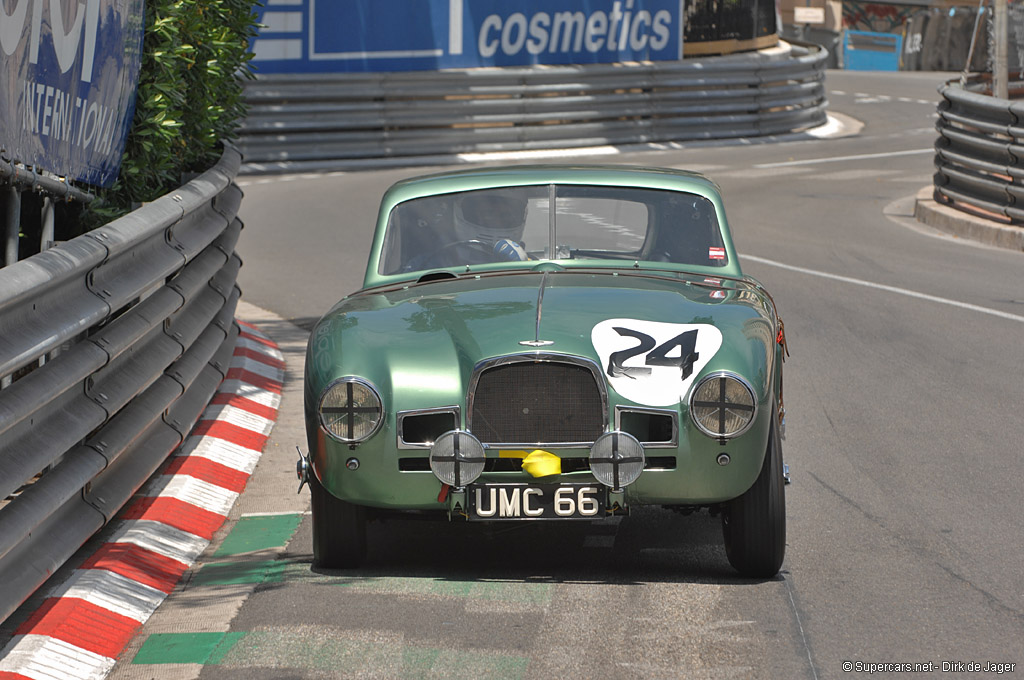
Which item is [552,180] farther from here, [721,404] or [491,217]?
[721,404]

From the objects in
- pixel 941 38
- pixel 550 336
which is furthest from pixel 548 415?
pixel 941 38

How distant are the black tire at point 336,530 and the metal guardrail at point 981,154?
12.6 metres

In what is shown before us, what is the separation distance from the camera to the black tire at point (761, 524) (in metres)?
5.55

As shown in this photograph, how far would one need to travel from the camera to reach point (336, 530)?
18.9 ft

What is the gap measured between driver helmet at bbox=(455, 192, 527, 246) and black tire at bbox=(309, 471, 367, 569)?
1633 mm

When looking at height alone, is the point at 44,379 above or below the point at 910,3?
below

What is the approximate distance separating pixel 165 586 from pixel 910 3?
6585cm

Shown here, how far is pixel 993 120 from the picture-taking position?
57.7ft

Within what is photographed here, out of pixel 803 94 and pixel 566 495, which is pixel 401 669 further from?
pixel 803 94

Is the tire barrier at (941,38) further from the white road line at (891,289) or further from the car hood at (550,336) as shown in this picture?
the car hood at (550,336)

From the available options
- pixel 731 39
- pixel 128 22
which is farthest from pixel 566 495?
pixel 731 39

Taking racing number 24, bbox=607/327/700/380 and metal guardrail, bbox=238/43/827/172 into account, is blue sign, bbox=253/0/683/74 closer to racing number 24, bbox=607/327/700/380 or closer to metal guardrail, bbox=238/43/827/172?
metal guardrail, bbox=238/43/827/172

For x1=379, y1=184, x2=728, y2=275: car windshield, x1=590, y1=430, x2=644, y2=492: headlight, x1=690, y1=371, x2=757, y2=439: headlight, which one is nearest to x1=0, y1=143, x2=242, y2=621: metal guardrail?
x1=379, y1=184, x2=728, y2=275: car windshield

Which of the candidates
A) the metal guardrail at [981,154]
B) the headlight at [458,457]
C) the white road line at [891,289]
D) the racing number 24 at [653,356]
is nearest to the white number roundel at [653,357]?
the racing number 24 at [653,356]
